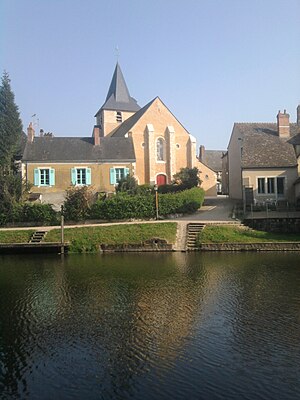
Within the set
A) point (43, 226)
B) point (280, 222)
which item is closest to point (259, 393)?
point (280, 222)

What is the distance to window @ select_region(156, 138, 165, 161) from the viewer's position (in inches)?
1671

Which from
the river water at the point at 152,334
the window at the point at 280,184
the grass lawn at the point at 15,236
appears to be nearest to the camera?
the river water at the point at 152,334

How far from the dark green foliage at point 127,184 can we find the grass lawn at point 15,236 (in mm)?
9400

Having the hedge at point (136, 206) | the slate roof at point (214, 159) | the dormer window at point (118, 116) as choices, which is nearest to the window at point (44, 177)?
the hedge at point (136, 206)

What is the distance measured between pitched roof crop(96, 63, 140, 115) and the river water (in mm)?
37996

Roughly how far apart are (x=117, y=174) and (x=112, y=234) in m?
11.9

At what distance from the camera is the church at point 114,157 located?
34844mm

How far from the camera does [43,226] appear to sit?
91.6ft

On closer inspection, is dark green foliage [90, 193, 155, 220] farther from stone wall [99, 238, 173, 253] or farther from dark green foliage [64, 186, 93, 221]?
stone wall [99, 238, 173, 253]

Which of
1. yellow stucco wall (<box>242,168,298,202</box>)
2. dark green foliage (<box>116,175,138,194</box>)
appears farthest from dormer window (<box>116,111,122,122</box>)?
→ yellow stucco wall (<box>242,168,298,202</box>)

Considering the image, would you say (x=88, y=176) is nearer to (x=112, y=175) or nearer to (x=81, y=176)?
(x=81, y=176)

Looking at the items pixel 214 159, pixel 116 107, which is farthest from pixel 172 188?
pixel 214 159

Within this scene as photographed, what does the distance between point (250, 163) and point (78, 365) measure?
25502 mm

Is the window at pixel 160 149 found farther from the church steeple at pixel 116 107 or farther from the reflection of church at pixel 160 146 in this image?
the church steeple at pixel 116 107
